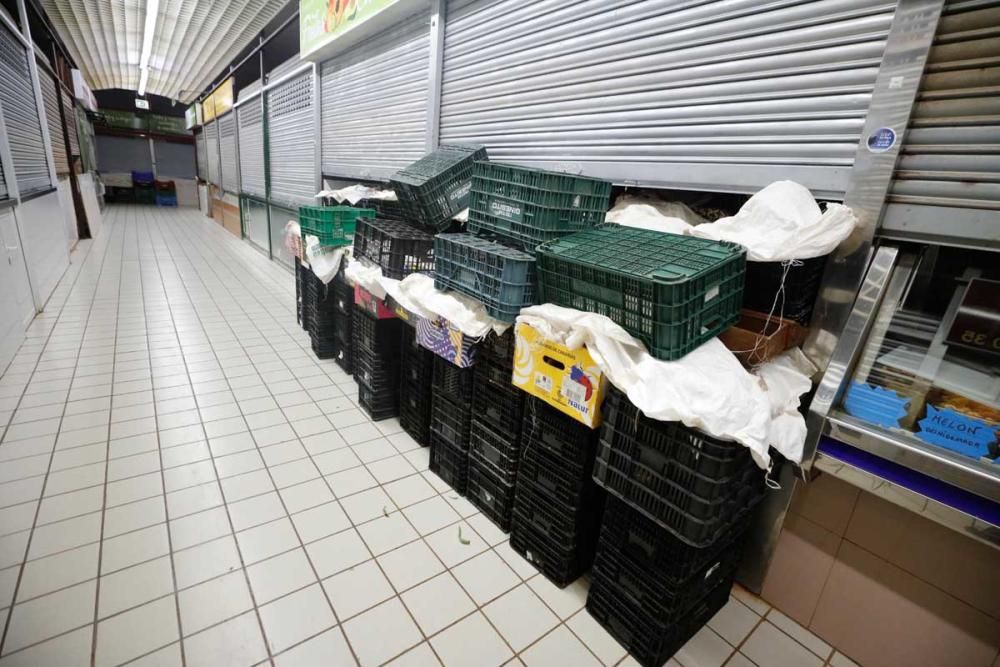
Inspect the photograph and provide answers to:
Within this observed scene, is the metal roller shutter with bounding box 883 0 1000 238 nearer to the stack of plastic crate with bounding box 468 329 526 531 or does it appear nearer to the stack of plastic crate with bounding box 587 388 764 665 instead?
the stack of plastic crate with bounding box 587 388 764 665

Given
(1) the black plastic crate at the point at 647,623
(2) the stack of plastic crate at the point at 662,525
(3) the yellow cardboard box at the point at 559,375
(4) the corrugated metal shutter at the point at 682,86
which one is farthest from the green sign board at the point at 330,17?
(1) the black plastic crate at the point at 647,623

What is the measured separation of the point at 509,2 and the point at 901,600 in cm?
400

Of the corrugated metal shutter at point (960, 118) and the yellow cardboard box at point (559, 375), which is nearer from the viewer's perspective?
the corrugated metal shutter at point (960, 118)

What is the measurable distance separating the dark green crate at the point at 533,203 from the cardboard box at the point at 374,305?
1084 millimetres

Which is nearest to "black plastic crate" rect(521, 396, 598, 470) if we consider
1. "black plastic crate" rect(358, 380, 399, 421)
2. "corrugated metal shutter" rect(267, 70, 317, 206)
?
"black plastic crate" rect(358, 380, 399, 421)

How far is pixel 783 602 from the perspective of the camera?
212 centimetres

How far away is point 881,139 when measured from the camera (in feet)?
5.40

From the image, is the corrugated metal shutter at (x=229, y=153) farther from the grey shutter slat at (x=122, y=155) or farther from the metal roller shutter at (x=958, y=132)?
the metal roller shutter at (x=958, y=132)

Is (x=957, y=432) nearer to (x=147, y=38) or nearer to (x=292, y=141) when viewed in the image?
(x=292, y=141)

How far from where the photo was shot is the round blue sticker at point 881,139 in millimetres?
1622

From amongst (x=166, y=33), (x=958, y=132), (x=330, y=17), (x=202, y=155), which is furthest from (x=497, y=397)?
(x=202, y=155)

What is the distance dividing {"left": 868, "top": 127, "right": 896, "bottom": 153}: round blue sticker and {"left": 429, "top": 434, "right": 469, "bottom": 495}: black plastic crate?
93.5 inches

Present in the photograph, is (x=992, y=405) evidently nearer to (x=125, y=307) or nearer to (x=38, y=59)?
(x=125, y=307)

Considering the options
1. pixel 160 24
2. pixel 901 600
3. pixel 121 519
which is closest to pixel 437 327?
pixel 121 519
